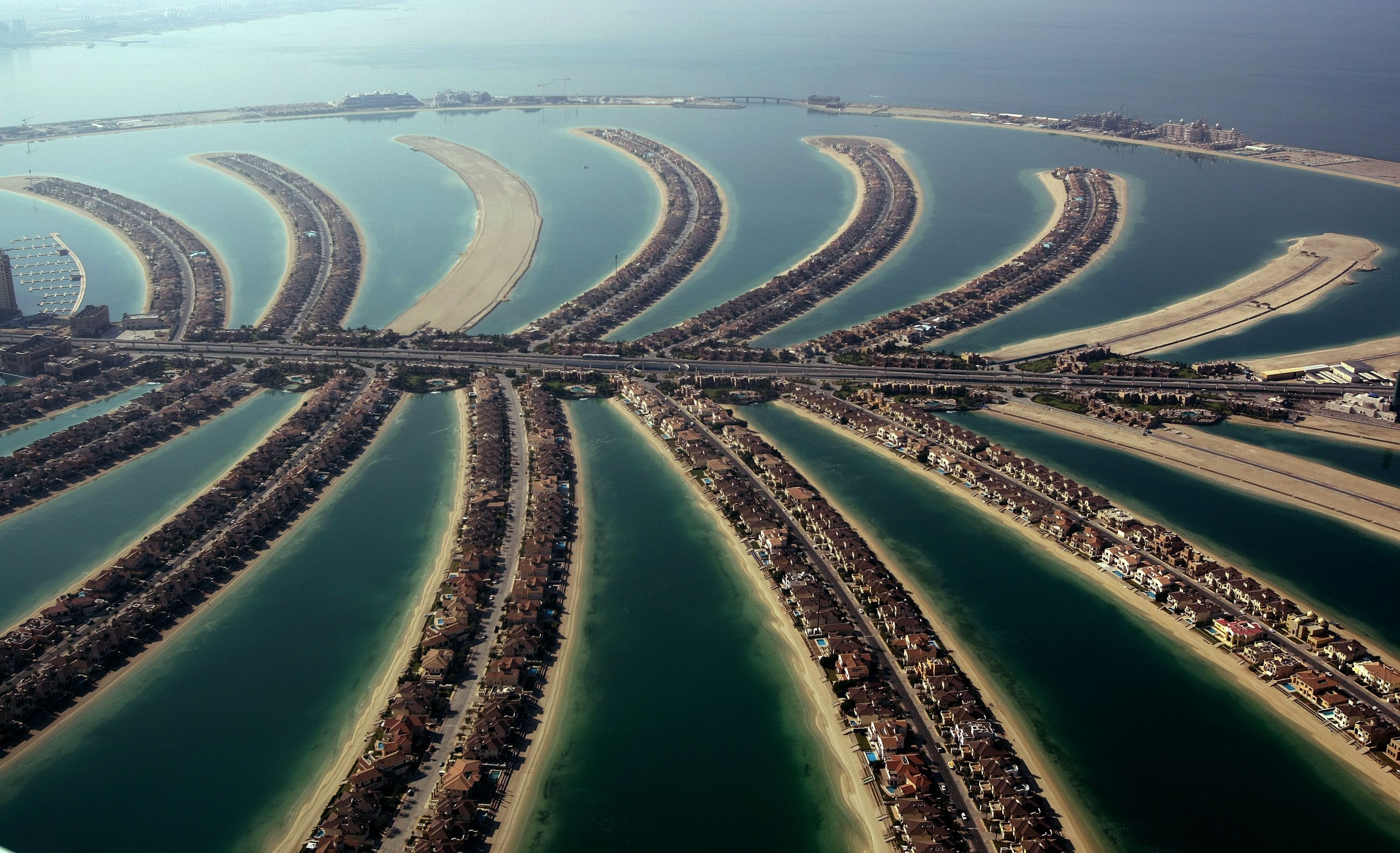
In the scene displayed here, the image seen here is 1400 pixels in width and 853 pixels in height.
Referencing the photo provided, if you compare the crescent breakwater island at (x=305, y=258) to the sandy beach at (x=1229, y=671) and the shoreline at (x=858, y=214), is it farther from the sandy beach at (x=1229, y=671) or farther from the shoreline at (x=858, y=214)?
the sandy beach at (x=1229, y=671)

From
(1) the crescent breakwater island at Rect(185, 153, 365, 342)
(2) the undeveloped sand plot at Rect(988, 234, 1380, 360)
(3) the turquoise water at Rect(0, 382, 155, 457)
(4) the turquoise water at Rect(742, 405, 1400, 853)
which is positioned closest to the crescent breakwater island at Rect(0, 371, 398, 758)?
(3) the turquoise water at Rect(0, 382, 155, 457)

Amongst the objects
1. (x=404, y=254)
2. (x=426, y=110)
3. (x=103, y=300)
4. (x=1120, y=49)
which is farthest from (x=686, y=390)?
(x=1120, y=49)

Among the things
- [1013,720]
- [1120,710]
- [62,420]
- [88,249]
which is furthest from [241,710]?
[88,249]

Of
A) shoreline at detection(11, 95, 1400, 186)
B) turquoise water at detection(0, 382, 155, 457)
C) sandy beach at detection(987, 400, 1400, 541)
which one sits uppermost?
shoreline at detection(11, 95, 1400, 186)

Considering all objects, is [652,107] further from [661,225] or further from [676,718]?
[676,718]

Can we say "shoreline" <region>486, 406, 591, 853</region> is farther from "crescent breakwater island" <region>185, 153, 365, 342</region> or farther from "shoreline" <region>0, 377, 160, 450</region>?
"crescent breakwater island" <region>185, 153, 365, 342</region>
